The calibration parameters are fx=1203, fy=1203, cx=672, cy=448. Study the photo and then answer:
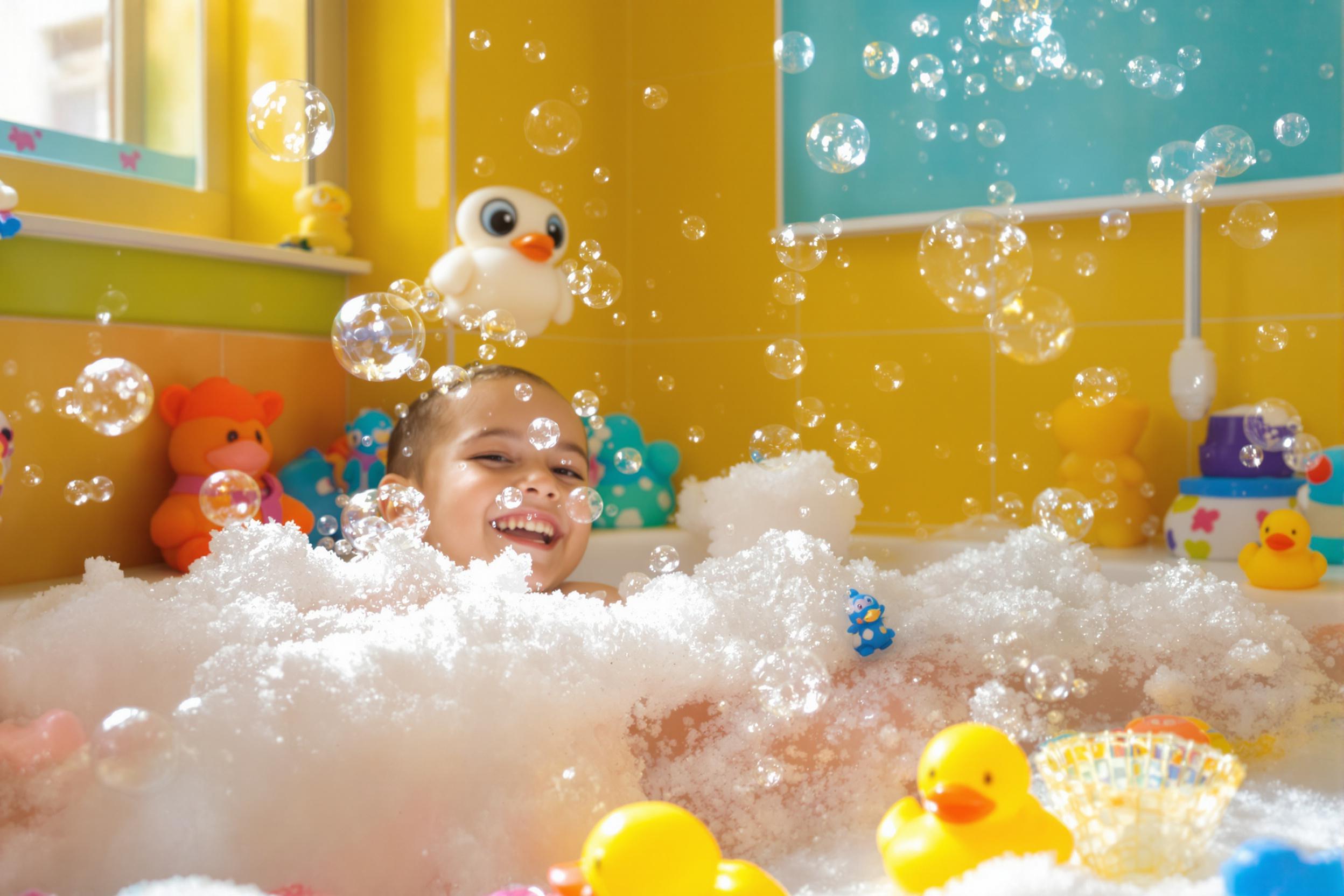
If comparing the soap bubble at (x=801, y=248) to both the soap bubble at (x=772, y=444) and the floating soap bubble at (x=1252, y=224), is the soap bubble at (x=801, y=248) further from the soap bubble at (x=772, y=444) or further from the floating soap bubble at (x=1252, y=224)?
the floating soap bubble at (x=1252, y=224)

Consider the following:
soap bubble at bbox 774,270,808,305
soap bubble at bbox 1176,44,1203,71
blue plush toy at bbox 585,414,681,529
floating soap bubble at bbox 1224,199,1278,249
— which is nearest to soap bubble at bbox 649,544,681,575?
blue plush toy at bbox 585,414,681,529

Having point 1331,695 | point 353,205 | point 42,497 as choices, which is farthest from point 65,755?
point 353,205

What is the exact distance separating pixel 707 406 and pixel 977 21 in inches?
38.9

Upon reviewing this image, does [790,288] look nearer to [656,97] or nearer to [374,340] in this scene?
[656,97]

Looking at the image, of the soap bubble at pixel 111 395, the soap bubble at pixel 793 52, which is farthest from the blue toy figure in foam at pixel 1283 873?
the soap bubble at pixel 793 52

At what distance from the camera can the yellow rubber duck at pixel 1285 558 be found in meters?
1.73

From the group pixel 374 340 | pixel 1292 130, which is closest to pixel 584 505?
pixel 374 340

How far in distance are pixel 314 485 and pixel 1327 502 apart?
168 centimetres

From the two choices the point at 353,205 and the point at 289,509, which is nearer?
the point at 289,509

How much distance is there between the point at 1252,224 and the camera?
2.06 metres

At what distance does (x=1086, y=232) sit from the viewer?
2.31 m

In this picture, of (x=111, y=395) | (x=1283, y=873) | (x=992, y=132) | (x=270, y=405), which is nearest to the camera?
(x=1283, y=873)

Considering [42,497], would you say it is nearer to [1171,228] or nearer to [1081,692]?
[1081,692]

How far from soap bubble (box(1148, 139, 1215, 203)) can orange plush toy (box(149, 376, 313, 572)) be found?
142cm
